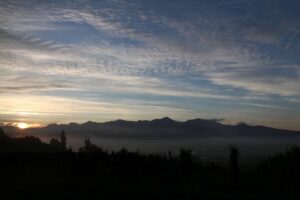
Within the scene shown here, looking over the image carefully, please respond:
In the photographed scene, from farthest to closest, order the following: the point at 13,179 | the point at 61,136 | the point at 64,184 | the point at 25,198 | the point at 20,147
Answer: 1. the point at 61,136
2. the point at 20,147
3. the point at 13,179
4. the point at 64,184
5. the point at 25,198

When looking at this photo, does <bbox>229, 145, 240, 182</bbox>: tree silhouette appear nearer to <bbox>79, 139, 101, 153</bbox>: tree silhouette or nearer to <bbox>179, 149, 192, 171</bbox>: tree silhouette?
<bbox>179, 149, 192, 171</bbox>: tree silhouette

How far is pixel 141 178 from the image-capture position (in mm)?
38156

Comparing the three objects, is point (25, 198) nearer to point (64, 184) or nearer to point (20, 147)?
point (64, 184)

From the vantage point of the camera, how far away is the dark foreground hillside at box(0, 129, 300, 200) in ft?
96.2

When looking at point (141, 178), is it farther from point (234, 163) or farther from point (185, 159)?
point (185, 159)

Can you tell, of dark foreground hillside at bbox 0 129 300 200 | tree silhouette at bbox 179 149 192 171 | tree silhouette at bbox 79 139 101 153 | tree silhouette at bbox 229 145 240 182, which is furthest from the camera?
tree silhouette at bbox 79 139 101 153

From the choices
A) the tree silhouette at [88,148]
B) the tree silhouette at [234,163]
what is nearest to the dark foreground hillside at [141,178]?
the tree silhouette at [234,163]

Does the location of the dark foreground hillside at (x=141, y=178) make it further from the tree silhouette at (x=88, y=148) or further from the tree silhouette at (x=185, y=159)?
the tree silhouette at (x=88, y=148)

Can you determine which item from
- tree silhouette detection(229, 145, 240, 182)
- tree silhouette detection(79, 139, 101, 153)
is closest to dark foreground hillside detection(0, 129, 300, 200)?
tree silhouette detection(229, 145, 240, 182)

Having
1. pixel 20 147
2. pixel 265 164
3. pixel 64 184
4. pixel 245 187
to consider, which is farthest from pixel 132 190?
pixel 20 147

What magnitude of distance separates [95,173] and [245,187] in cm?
1377

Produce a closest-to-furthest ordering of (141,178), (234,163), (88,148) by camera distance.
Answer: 1. (141,178)
2. (234,163)
3. (88,148)

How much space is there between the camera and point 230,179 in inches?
1511

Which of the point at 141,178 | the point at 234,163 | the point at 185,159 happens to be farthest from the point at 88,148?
the point at 234,163
